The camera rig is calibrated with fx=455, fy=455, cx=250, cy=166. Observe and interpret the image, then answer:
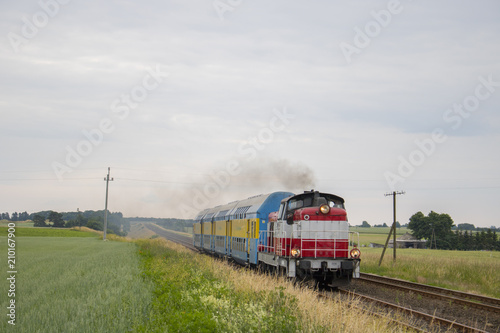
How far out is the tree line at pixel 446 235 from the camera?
10788 centimetres

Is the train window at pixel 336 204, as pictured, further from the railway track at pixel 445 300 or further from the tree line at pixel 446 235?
the tree line at pixel 446 235

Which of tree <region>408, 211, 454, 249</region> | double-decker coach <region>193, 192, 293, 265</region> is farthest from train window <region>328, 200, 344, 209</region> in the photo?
tree <region>408, 211, 454, 249</region>

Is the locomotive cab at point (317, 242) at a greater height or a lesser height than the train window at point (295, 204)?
lesser

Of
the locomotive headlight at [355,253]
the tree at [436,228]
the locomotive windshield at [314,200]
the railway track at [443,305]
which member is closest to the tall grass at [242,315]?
the railway track at [443,305]

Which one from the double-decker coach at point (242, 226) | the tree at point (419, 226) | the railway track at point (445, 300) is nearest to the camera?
the railway track at point (445, 300)

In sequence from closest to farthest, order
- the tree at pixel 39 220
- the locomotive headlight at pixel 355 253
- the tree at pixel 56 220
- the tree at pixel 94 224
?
1. the locomotive headlight at pixel 355 253
2. the tree at pixel 39 220
3. the tree at pixel 56 220
4. the tree at pixel 94 224

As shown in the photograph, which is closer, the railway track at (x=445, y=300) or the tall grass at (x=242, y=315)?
the tall grass at (x=242, y=315)

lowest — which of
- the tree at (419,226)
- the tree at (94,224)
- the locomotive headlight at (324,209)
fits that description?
the tree at (94,224)

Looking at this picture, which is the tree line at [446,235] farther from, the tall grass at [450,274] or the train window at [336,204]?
A: the train window at [336,204]

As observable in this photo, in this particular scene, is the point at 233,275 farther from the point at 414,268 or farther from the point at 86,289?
the point at 414,268

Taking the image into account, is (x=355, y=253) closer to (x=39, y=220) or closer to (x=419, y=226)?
(x=419, y=226)

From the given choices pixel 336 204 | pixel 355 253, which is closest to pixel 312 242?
pixel 355 253

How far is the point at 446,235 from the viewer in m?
111

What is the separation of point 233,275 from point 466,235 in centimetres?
10707
